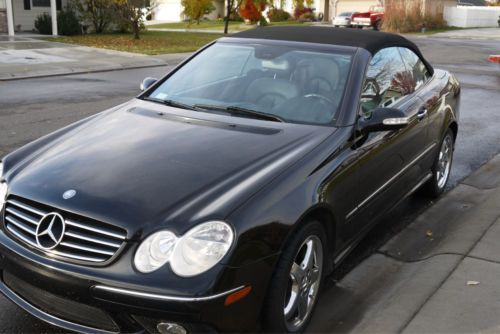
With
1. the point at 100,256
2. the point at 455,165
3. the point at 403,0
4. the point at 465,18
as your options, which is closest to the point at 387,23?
the point at 403,0

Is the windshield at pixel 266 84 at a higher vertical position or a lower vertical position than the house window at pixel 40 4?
lower

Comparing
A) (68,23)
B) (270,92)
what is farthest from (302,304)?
(68,23)

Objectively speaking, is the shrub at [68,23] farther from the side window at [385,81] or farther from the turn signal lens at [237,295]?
the turn signal lens at [237,295]

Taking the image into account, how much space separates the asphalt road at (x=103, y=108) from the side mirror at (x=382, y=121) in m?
1.06

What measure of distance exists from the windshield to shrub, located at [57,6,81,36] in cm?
2362

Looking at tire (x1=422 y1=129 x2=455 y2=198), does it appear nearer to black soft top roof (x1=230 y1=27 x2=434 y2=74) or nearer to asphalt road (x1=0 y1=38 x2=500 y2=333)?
asphalt road (x1=0 y1=38 x2=500 y2=333)

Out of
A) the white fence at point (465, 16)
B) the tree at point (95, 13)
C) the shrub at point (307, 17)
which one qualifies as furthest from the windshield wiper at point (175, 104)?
the shrub at point (307, 17)

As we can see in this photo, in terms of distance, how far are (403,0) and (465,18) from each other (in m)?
8.04

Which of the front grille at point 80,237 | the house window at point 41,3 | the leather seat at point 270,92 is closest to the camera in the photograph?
the front grille at point 80,237

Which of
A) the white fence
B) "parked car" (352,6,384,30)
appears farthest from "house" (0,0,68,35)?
the white fence

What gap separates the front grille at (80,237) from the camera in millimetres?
2729

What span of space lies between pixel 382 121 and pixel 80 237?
2.08 m

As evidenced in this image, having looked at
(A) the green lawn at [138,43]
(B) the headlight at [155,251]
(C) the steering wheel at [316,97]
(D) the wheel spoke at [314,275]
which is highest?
(C) the steering wheel at [316,97]

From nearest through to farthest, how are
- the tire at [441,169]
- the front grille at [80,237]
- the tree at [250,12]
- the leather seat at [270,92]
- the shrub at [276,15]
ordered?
the front grille at [80,237], the leather seat at [270,92], the tire at [441,169], the tree at [250,12], the shrub at [276,15]
